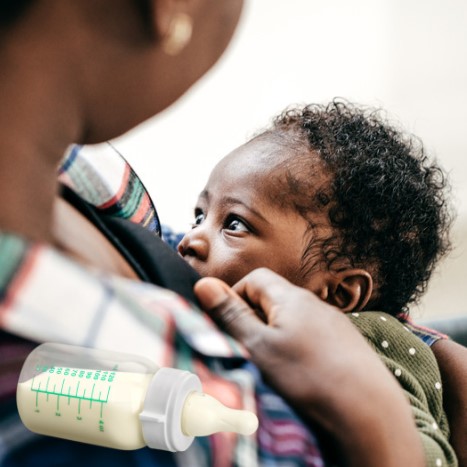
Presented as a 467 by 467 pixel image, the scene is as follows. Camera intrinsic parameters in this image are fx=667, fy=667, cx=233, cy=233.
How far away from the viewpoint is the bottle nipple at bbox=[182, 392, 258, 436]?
0.40 metres

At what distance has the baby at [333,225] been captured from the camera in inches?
32.1

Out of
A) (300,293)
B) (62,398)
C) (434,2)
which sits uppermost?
(434,2)

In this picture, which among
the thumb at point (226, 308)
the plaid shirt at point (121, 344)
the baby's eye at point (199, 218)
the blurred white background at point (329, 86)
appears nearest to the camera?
the plaid shirt at point (121, 344)

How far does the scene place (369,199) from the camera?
0.90 meters

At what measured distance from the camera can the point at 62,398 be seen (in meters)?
0.44

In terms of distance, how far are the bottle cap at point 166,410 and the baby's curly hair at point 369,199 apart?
1.49ft

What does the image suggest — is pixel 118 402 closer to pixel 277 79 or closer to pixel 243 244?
pixel 243 244

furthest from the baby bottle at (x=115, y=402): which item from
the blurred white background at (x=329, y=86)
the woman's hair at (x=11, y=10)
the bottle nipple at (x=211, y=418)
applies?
the blurred white background at (x=329, y=86)

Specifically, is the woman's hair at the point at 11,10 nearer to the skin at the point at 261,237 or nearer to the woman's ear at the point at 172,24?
the woman's ear at the point at 172,24

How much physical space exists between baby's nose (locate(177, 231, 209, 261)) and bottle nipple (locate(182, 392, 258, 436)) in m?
0.43

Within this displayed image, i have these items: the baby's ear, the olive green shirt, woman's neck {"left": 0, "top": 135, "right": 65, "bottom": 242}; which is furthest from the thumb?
the baby's ear

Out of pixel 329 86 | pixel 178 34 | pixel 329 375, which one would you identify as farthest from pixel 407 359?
pixel 329 86

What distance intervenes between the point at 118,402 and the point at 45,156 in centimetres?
16

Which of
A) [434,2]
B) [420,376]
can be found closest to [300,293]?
[420,376]
